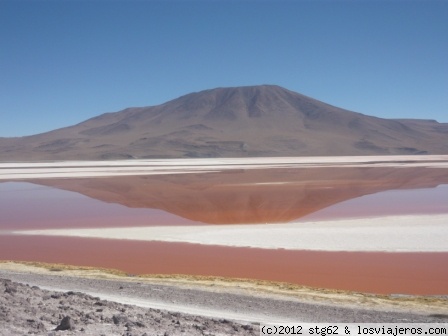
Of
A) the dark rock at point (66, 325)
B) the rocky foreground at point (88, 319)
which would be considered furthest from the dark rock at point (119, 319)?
→ the dark rock at point (66, 325)

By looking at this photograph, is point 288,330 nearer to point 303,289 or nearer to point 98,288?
point 303,289

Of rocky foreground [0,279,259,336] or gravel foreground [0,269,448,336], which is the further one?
gravel foreground [0,269,448,336]

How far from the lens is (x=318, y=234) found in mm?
18484

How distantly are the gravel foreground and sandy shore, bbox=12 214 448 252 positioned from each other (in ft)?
21.7

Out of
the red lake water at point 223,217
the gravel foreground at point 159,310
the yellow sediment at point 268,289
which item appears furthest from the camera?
the red lake water at point 223,217

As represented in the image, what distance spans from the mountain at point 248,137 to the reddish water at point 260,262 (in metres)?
96.6

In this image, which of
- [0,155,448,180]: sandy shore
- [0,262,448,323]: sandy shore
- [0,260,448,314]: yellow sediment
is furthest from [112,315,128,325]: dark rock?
[0,155,448,180]: sandy shore

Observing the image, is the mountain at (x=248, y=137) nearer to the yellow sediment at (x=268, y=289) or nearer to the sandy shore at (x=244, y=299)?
the yellow sediment at (x=268, y=289)

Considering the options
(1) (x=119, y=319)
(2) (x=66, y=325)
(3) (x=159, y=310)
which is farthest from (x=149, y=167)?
(2) (x=66, y=325)

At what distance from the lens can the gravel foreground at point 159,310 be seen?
24.0ft

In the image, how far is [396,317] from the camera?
8.64 metres

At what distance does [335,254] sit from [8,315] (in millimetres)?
10318

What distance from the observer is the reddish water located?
12.4 meters

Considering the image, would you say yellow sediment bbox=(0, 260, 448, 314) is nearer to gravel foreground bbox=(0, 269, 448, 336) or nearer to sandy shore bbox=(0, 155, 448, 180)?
gravel foreground bbox=(0, 269, 448, 336)
